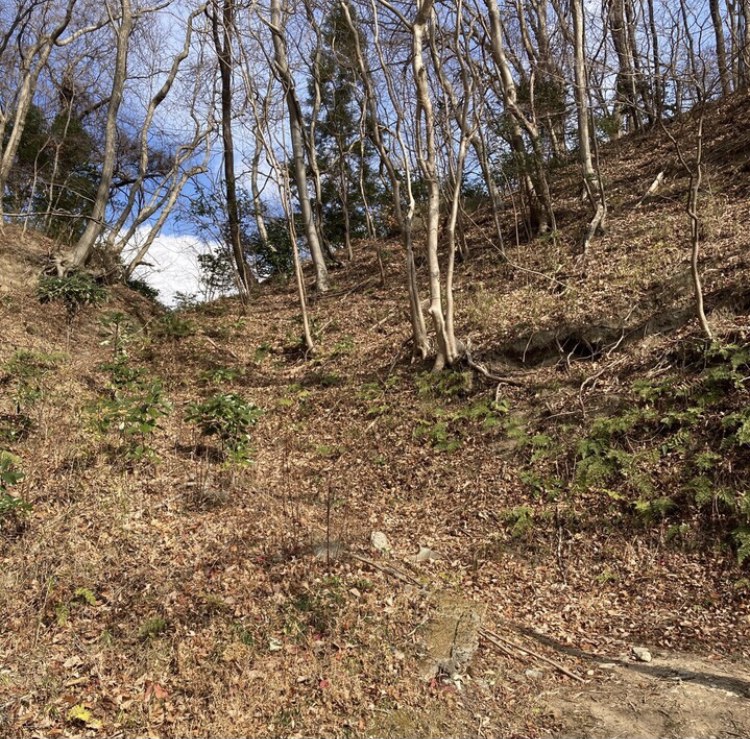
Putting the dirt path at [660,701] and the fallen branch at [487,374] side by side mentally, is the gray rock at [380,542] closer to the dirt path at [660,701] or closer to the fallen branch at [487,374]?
the dirt path at [660,701]

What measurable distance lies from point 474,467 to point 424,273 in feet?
25.8

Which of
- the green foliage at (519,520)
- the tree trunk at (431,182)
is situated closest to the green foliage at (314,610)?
the green foliage at (519,520)

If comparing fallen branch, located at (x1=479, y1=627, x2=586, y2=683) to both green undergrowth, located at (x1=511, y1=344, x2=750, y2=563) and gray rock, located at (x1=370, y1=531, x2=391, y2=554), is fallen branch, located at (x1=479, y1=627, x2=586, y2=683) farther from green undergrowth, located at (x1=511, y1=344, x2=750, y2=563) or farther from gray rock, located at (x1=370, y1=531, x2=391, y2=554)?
green undergrowth, located at (x1=511, y1=344, x2=750, y2=563)

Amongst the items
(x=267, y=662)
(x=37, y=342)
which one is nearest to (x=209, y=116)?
(x=37, y=342)

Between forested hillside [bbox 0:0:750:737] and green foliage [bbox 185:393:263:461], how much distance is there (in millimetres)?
44

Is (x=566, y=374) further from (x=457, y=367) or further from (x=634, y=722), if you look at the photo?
(x=634, y=722)

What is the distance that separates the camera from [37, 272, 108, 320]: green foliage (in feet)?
36.2

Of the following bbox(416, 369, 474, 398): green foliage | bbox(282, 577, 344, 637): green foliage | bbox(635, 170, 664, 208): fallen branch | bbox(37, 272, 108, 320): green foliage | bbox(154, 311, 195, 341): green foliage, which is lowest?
bbox(282, 577, 344, 637): green foliage

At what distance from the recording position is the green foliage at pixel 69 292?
36.2 feet

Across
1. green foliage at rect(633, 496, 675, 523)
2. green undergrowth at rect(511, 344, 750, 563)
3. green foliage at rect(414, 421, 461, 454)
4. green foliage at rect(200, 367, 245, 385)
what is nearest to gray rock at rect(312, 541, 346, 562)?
green undergrowth at rect(511, 344, 750, 563)

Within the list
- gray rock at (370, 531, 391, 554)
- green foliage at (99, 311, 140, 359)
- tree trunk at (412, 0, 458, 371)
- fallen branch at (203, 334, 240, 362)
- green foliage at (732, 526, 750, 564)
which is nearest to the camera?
green foliage at (732, 526, 750, 564)

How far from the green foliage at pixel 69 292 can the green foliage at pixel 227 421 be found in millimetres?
5344

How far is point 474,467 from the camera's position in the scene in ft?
25.1

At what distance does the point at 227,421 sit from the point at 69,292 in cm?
601
